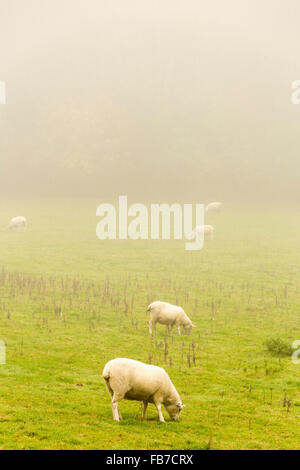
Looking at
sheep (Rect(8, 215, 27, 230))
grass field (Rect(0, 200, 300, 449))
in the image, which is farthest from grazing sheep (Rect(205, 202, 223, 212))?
sheep (Rect(8, 215, 27, 230))

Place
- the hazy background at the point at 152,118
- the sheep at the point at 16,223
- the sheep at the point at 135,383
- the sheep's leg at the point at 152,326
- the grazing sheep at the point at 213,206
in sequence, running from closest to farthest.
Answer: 1. the sheep at the point at 135,383
2. the sheep's leg at the point at 152,326
3. the sheep at the point at 16,223
4. the grazing sheep at the point at 213,206
5. the hazy background at the point at 152,118

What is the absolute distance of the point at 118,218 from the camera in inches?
2815

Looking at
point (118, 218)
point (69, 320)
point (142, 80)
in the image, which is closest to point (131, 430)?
point (69, 320)

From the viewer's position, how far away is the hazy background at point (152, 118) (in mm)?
99688

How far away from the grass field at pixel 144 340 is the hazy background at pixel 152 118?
44.4 m

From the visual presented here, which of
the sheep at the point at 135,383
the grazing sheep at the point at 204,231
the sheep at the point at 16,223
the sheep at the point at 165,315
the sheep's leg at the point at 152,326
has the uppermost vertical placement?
the sheep at the point at 16,223

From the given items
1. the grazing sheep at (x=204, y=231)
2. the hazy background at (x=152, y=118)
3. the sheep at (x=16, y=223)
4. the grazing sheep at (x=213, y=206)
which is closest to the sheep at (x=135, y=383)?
the grazing sheep at (x=204, y=231)

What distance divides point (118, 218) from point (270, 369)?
2090 inches

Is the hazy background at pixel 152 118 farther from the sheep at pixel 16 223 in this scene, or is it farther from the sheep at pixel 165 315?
the sheep at pixel 165 315

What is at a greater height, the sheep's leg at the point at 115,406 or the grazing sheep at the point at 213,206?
the grazing sheep at the point at 213,206

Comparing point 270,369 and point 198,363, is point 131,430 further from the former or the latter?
point 270,369

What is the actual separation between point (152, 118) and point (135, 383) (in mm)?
111828

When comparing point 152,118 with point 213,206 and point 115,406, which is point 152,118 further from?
point 115,406

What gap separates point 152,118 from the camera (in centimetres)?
11962
